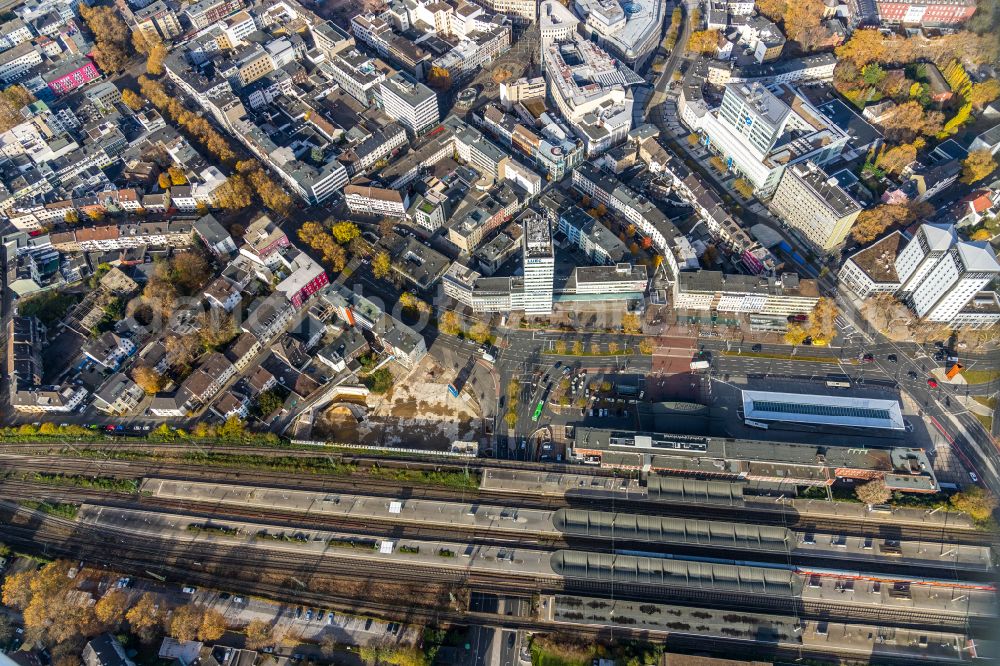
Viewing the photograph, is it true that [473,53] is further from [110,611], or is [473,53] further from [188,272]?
[110,611]

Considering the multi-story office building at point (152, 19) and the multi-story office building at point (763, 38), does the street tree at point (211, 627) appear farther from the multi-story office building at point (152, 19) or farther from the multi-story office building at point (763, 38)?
the multi-story office building at point (763, 38)

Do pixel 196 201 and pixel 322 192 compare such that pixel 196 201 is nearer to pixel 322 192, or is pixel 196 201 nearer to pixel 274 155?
pixel 274 155

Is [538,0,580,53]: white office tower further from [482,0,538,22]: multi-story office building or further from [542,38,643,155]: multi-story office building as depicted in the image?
[482,0,538,22]: multi-story office building

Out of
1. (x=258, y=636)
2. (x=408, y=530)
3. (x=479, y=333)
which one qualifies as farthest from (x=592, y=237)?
(x=258, y=636)

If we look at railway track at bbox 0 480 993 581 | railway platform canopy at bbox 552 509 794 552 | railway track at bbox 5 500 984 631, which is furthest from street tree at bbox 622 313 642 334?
railway track at bbox 5 500 984 631

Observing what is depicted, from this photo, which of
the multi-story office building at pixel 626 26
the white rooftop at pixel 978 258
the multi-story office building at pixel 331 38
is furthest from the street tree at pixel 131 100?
the white rooftop at pixel 978 258
